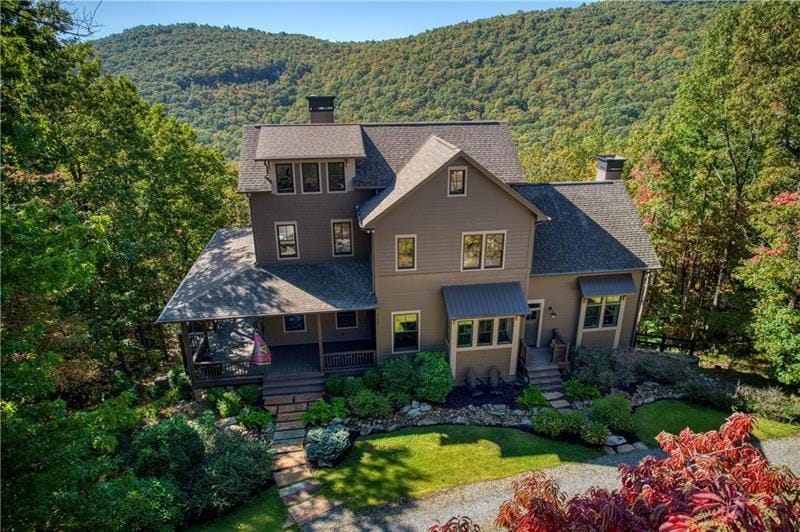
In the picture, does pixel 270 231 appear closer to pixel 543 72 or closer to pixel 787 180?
pixel 787 180

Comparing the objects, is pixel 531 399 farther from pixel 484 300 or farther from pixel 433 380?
pixel 484 300

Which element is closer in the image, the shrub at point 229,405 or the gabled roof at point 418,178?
the gabled roof at point 418,178

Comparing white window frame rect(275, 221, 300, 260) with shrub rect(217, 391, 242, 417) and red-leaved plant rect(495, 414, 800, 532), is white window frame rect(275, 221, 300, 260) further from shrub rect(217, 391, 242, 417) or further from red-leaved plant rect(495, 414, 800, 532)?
red-leaved plant rect(495, 414, 800, 532)

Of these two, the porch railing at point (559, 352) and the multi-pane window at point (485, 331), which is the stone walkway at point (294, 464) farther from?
the porch railing at point (559, 352)

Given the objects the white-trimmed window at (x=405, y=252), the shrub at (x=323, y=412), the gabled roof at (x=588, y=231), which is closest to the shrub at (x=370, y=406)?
the shrub at (x=323, y=412)

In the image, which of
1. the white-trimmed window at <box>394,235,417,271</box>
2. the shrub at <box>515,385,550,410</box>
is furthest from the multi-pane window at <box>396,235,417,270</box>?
the shrub at <box>515,385,550,410</box>
